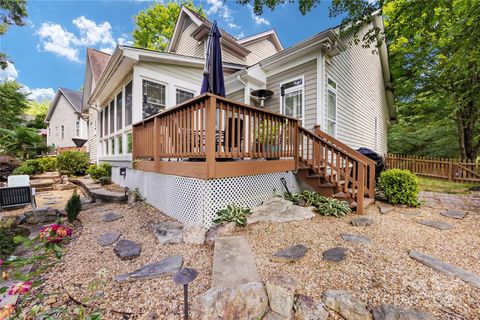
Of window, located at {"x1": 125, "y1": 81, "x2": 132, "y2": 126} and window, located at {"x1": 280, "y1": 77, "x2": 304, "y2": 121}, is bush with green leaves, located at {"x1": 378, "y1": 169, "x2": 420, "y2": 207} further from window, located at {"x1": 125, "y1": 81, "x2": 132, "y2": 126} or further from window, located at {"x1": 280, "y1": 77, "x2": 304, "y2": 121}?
window, located at {"x1": 125, "y1": 81, "x2": 132, "y2": 126}

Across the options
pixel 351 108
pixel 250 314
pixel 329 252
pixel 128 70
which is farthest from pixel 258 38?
pixel 250 314

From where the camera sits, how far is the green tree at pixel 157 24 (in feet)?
61.7

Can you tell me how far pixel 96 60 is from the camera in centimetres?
1341

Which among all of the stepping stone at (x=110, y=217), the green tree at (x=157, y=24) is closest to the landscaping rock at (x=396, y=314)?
the stepping stone at (x=110, y=217)

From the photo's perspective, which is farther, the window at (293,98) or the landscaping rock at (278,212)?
the window at (293,98)

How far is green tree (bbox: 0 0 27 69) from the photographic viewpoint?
1087 cm

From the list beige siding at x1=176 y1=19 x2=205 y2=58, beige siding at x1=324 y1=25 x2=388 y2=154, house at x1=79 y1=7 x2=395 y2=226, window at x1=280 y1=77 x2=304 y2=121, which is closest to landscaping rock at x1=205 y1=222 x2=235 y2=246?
house at x1=79 y1=7 x2=395 y2=226

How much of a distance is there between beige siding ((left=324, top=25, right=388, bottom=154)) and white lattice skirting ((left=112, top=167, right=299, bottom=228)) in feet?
10.7

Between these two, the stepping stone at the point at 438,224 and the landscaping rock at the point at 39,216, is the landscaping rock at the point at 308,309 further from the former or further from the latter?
the landscaping rock at the point at 39,216

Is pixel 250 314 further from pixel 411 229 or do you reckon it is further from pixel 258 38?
pixel 258 38

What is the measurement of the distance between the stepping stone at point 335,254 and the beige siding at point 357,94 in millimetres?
4456

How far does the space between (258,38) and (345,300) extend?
1249 cm

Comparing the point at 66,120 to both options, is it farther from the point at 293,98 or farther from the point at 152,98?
the point at 293,98

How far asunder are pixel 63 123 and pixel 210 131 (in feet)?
72.6
